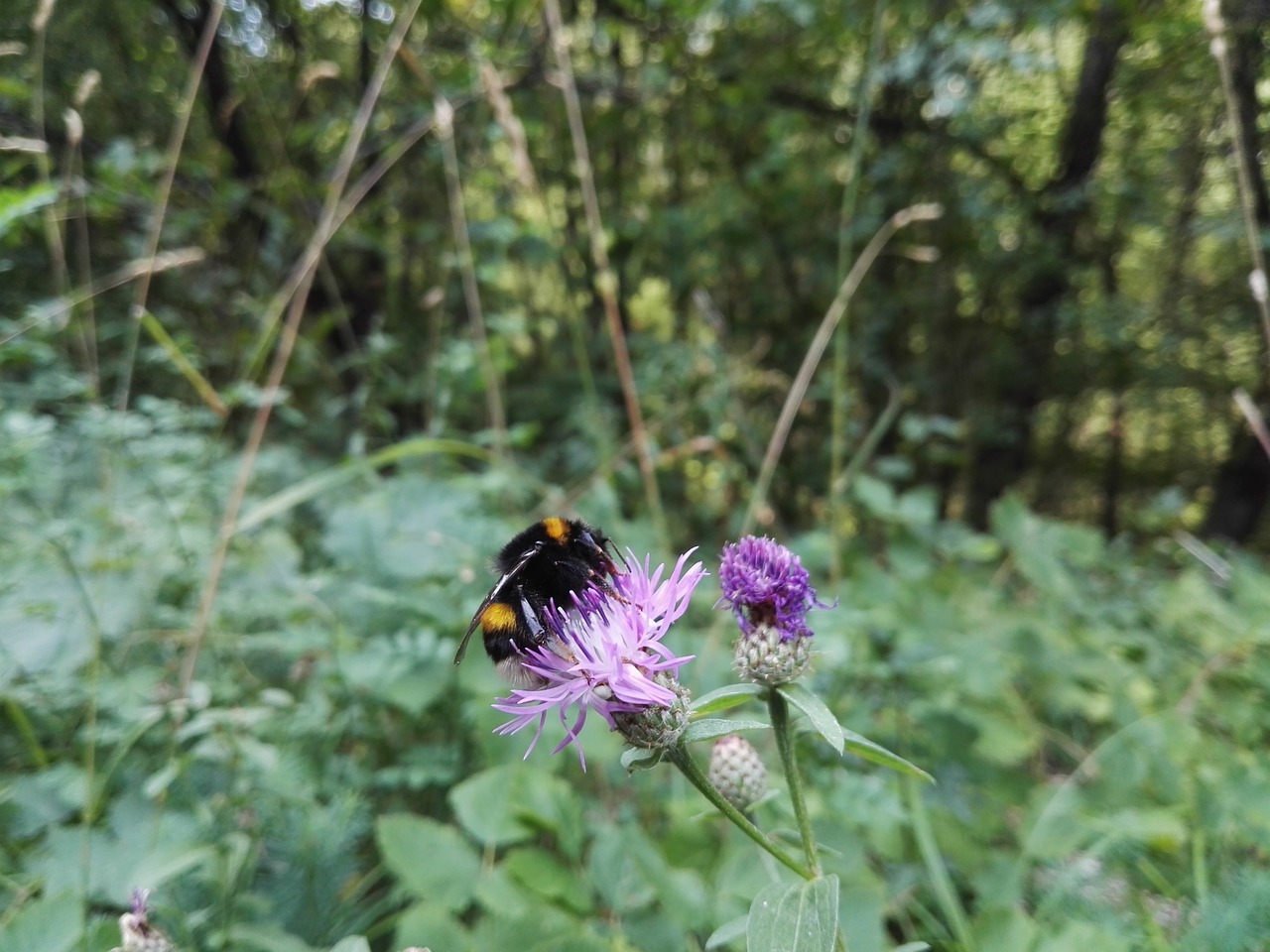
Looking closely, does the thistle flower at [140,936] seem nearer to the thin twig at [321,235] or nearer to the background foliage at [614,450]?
the background foliage at [614,450]

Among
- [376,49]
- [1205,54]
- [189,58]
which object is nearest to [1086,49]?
[1205,54]

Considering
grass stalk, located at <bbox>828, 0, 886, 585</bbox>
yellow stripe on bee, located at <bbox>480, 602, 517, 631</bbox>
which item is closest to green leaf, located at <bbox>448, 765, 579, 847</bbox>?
yellow stripe on bee, located at <bbox>480, 602, 517, 631</bbox>

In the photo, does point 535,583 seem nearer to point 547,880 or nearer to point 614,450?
point 547,880

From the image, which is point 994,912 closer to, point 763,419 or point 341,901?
point 341,901

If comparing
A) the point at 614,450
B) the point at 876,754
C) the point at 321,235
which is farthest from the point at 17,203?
the point at 614,450

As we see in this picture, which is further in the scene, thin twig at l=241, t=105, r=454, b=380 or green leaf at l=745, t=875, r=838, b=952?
thin twig at l=241, t=105, r=454, b=380

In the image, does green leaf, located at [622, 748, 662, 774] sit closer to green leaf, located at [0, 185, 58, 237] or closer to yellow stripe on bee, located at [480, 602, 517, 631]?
yellow stripe on bee, located at [480, 602, 517, 631]
